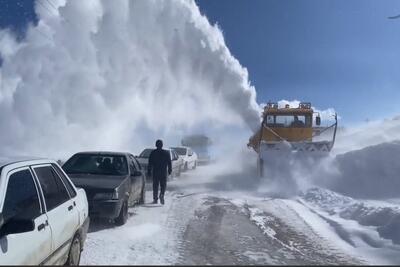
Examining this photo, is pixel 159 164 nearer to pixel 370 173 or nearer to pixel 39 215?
pixel 370 173

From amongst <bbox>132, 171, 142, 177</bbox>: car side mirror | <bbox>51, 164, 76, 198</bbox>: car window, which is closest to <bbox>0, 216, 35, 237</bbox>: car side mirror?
<bbox>51, 164, 76, 198</bbox>: car window

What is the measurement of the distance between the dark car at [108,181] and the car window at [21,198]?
4.51m

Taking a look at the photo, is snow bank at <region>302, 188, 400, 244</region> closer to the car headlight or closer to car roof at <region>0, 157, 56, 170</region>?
the car headlight

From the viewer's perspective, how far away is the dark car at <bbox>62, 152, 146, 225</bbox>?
9273mm

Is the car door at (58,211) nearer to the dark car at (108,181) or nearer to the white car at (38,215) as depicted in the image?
the white car at (38,215)

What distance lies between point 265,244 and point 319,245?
34.0 inches

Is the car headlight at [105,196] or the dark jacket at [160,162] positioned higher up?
the dark jacket at [160,162]

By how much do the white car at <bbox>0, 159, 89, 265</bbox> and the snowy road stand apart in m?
1.11

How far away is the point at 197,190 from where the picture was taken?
55.8 feet

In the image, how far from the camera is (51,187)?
5.30 metres

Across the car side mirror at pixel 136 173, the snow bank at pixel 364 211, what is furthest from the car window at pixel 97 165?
the snow bank at pixel 364 211

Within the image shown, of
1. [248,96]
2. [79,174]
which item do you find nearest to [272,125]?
[248,96]

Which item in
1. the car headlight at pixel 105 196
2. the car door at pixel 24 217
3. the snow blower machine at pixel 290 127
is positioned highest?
the snow blower machine at pixel 290 127

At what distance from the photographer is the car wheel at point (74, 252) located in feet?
18.1
